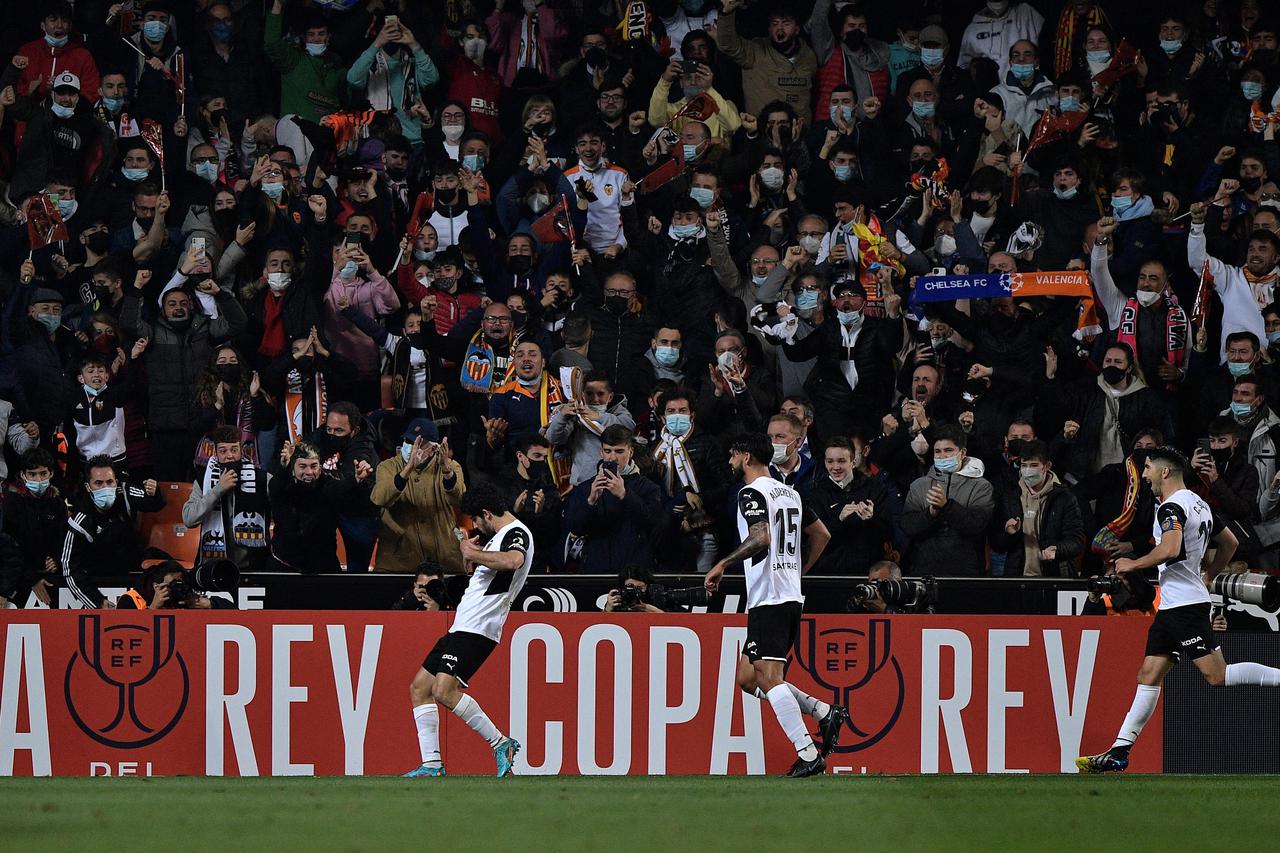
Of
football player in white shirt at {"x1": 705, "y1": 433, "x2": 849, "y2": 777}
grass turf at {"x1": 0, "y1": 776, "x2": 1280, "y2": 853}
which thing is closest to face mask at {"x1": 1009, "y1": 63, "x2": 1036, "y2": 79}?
football player in white shirt at {"x1": 705, "y1": 433, "x2": 849, "y2": 777}

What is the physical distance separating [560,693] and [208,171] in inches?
270

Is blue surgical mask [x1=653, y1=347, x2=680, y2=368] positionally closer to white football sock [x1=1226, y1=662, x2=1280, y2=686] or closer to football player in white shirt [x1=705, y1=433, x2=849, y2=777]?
football player in white shirt [x1=705, y1=433, x2=849, y2=777]

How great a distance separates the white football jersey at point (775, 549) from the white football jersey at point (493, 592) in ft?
4.73

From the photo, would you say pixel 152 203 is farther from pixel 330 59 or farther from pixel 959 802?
pixel 959 802

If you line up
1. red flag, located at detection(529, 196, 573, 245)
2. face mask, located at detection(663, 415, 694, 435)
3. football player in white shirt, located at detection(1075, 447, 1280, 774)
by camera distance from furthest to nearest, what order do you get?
red flag, located at detection(529, 196, 573, 245)
face mask, located at detection(663, 415, 694, 435)
football player in white shirt, located at detection(1075, 447, 1280, 774)

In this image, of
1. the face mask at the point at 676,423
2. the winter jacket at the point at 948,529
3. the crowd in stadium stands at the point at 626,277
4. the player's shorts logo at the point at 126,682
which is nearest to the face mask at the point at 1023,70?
the crowd in stadium stands at the point at 626,277

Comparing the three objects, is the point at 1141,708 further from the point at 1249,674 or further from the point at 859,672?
the point at 859,672

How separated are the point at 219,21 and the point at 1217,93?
971 centimetres

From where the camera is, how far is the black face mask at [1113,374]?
13.6 meters

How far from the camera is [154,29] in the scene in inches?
642

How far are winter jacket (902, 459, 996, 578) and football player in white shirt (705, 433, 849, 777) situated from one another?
8.19 feet

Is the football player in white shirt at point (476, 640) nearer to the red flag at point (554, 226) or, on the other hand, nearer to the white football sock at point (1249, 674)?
the white football sock at point (1249, 674)

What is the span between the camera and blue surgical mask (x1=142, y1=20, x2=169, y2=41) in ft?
53.4

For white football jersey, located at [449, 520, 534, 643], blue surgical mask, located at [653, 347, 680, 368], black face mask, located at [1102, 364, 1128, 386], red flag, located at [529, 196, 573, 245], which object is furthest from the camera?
red flag, located at [529, 196, 573, 245]
